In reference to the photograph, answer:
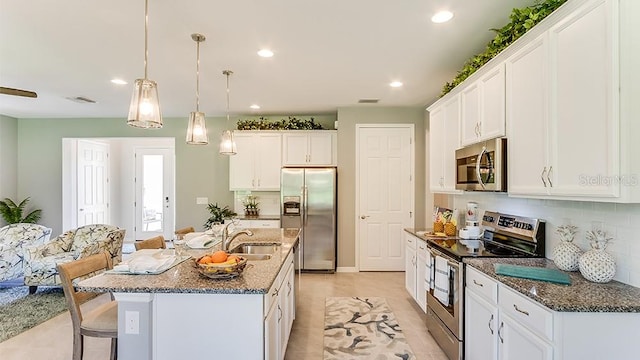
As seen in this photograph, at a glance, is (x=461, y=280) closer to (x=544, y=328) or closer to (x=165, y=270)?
(x=544, y=328)

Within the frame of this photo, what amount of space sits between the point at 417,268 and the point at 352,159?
226 cm

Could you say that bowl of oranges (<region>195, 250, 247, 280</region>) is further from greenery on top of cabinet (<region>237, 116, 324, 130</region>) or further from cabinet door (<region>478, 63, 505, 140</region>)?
greenery on top of cabinet (<region>237, 116, 324, 130</region>)

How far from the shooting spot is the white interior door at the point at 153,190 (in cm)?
785

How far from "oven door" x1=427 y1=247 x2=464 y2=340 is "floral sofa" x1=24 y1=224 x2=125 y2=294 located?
148 inches

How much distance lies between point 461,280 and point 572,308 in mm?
965

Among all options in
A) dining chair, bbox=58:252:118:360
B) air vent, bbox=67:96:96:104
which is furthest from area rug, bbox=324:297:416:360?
air vent, bbox=67:96:96:104

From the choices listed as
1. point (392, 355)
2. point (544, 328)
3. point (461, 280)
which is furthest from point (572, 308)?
point (392, 355)

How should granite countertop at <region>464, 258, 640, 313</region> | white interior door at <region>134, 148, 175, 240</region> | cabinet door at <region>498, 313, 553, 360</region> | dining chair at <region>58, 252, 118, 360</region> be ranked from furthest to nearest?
white interior door at <region>134, 148, 175, 240</region>
dining chair at <region>58, 252, 118, 360</region>
cabinet door at <region>498, 313, 553, 360</region>
granite countertop at <region>464, 258, 640, 313</region>

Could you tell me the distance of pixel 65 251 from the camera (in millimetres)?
4391

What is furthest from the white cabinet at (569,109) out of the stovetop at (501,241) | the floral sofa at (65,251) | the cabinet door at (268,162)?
the floral sofa at (65,251)

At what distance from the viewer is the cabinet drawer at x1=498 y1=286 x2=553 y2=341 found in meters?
1.57

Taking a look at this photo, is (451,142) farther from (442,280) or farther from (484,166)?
(442,280)

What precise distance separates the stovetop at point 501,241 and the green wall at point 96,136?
4.24 meters

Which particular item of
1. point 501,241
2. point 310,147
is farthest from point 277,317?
point 310,147
